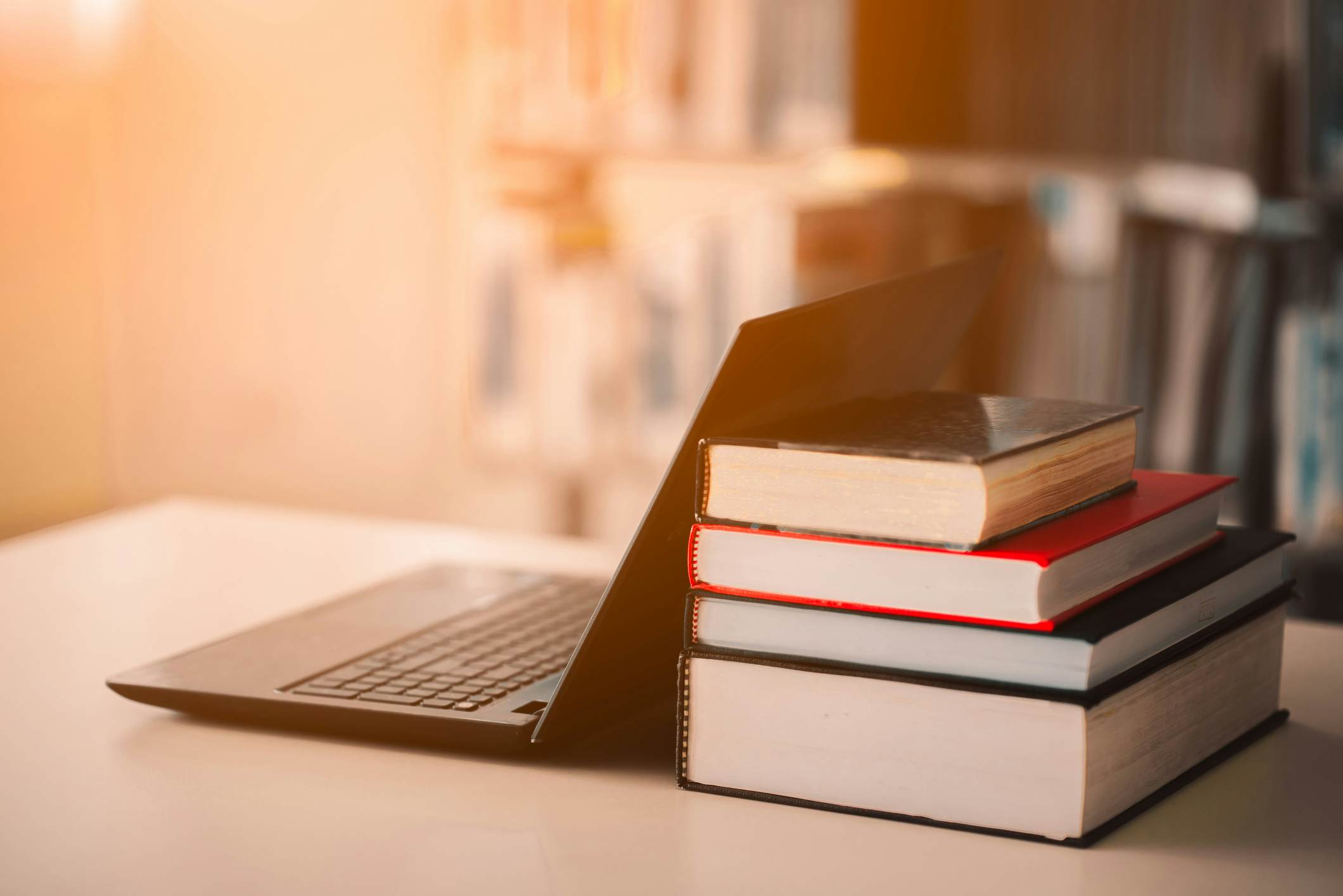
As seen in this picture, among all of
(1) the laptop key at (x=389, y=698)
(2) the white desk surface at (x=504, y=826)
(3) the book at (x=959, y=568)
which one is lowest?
(2) the white desk surface at (x=504, y=826)

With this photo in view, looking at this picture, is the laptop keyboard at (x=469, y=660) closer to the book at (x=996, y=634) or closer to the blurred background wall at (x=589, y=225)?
the book at (x=996, y=634)

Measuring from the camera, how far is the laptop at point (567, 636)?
0.63 meters

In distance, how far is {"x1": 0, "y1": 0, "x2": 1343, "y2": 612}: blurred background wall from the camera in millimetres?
2412

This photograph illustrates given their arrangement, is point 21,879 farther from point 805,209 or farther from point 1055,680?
point 805,209

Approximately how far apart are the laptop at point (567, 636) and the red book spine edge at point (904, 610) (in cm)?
2

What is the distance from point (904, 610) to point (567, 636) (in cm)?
31

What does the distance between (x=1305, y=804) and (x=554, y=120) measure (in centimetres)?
263

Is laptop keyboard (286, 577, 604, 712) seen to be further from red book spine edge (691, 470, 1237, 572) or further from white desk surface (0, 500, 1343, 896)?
red book spine edge (691, 470, 1237, 572)

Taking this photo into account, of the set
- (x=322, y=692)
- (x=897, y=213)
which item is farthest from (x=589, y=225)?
(x=322, y=692)

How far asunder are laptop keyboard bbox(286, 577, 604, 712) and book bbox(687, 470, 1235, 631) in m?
0.16

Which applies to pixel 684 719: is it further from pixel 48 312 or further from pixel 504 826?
pixel 48 312

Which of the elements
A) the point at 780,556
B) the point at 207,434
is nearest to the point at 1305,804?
the point at 780,556

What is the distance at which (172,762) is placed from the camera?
706mm

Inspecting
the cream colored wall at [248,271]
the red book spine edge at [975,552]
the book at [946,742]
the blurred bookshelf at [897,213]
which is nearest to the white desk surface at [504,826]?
the book at [946,742]
